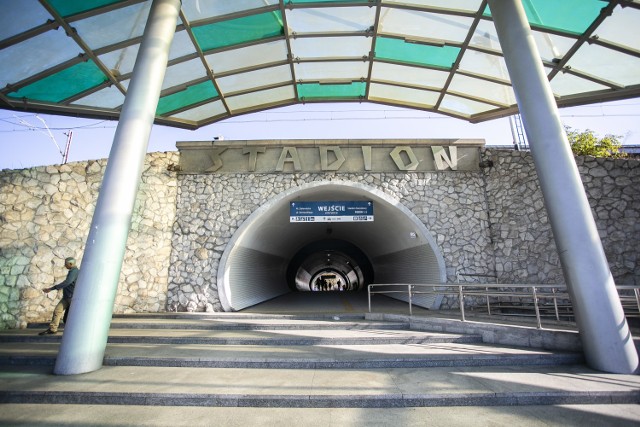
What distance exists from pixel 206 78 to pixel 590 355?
9870 mm

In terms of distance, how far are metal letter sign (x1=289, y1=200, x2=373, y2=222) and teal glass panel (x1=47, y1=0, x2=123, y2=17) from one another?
631 centimetres

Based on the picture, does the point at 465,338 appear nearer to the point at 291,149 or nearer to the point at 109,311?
the point at 109,311

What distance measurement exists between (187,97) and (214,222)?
3833 millimetres

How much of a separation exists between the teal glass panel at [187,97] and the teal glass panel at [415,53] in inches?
197

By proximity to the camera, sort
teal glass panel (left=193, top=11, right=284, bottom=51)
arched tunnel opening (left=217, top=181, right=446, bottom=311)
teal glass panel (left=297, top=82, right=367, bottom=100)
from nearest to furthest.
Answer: teal glass panel (left=193, top=11, right=284, bottom=51), arched tunnel opening (left=217, top=181, right=446, bottom=311), teal glass panel (left=297, top=82, right=367, bottom=100)

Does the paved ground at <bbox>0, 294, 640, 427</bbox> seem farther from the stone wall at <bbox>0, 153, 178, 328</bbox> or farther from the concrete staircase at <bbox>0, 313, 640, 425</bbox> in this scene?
the stone wall at <bbox>0, 153, 178, 328</bbox>

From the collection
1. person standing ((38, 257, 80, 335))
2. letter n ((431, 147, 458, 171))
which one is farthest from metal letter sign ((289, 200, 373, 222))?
person standing ((38, 257, 80, 335))

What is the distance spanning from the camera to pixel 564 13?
590 centimetres

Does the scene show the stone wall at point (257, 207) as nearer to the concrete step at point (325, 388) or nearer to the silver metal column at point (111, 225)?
the silver metal column at point (111, 225)

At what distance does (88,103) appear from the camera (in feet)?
25.8

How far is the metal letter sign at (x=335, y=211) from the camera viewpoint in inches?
345

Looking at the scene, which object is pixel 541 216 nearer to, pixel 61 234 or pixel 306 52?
pixel 306 52

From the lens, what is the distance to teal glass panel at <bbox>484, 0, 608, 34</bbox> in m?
5.63

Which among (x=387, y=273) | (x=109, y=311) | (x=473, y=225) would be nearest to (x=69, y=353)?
(x=109, y=311)
